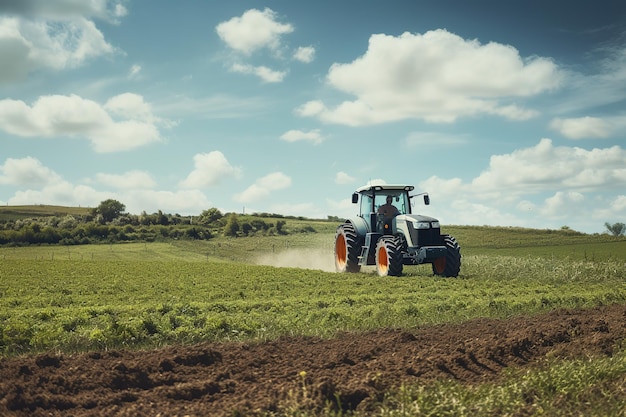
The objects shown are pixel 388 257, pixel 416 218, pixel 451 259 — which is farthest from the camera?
pixel 451 259

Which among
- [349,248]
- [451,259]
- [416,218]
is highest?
[416,218]

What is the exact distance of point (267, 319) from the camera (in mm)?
11609

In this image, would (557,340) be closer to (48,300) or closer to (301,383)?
(301,383)

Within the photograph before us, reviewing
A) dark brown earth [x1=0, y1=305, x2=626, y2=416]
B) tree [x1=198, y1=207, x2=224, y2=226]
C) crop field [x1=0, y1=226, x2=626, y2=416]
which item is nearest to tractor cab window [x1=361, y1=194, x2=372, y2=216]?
crop field [x1=0, y1=226, x2=626, y2=416]

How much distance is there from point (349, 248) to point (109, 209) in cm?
5092

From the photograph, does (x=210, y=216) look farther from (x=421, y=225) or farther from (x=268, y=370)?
(x=268, y=370)

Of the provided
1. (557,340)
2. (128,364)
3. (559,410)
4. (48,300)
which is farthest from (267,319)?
(48,300)

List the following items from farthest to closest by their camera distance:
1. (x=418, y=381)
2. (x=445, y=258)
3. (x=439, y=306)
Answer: (x=445, y=258)
(x=439, y=306)
(x=418, y=381)

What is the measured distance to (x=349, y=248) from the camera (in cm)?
2278

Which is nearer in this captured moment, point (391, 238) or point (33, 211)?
point (391, 238)

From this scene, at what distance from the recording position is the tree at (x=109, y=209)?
66.4 metres

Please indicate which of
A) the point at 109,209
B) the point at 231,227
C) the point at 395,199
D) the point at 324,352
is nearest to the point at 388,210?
the point at 395,199

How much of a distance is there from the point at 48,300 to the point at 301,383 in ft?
39.2

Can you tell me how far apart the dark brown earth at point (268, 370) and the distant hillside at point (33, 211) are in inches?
2736
